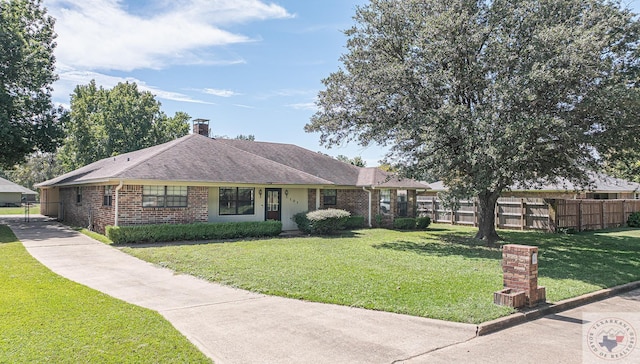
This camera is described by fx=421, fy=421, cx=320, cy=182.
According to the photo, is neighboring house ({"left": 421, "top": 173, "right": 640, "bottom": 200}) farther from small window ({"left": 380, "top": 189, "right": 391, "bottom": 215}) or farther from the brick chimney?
the brick chimney

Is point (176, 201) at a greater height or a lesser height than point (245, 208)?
greater

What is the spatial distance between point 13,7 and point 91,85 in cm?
1518

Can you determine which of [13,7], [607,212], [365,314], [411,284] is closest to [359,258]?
[411,284]

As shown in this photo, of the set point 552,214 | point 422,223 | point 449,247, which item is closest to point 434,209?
point 422,223

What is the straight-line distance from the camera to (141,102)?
125 feet

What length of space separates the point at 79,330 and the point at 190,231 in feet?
34.4

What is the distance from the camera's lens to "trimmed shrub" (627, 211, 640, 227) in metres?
24.3

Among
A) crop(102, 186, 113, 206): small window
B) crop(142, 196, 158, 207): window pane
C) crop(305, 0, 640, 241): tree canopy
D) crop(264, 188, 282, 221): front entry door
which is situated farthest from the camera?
crop(264, 188, 282, 221): front entry door

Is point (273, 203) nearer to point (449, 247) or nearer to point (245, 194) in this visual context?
point (245, 194)

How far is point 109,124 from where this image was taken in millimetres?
36656

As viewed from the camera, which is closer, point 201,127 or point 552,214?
point 552,214

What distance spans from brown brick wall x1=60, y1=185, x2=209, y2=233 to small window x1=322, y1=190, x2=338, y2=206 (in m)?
7.00

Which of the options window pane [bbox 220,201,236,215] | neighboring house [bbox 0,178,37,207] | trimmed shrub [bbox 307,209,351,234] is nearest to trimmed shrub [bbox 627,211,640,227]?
trimmed shrub [bbox 307,209,351,234]

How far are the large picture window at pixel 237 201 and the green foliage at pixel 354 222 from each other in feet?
16.9
